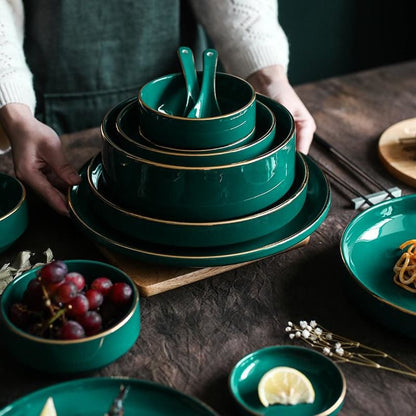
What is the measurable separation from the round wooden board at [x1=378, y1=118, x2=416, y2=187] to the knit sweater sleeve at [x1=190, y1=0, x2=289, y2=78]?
0.30 meters

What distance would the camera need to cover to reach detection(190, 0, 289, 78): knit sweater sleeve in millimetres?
1512

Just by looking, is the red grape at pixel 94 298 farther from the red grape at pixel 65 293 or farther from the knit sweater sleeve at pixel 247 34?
the knit sweater sleeve at pixel 247 34

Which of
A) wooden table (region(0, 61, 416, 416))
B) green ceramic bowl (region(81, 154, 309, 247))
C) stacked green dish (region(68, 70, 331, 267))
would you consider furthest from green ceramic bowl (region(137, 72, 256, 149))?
wooden table (region(0, 61, 416, 416))

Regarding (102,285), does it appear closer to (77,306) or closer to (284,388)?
(77,306)

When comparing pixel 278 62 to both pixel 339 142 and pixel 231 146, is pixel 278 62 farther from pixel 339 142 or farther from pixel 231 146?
pixel 231 146

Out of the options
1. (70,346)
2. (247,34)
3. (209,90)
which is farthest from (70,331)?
(247,34)

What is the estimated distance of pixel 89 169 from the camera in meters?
1.10

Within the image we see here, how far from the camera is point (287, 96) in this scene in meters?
1.39

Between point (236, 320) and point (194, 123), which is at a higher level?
point (194, 123)

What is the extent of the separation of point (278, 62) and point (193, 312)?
2.51 ft

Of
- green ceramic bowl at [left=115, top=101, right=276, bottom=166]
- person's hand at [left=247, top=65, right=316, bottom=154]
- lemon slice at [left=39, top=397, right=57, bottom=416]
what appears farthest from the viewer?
person's hand at [left=247, top=65, right=316, bottom=154]

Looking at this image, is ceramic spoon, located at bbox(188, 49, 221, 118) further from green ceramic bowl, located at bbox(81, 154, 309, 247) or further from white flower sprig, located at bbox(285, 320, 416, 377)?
white flower sprig, located at bbox(285, 320, 416, 377)

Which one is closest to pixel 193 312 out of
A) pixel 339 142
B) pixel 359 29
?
pixel 339 142

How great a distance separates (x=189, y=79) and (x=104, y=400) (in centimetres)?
55
